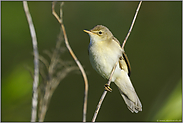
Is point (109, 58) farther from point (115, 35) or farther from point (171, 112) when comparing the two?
point (115, 35)

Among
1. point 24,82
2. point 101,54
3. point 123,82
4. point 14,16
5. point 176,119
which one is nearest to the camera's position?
point 176,119

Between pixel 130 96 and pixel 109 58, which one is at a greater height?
pixel 109 58

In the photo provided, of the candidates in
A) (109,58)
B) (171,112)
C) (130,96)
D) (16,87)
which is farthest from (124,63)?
(16,87)

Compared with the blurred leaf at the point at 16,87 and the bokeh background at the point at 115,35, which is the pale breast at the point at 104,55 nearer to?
the blurred leaf at the point at 16,87

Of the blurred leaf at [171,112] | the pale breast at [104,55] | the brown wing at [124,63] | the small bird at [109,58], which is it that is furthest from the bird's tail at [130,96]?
the blurred leaf at [171,112]

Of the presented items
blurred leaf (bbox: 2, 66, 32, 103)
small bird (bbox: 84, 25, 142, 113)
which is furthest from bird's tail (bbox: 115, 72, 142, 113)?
blurred leaf (bbox: 2, 66, 32, 103)

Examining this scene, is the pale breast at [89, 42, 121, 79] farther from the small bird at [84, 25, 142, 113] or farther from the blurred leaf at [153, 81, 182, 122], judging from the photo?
the blurred leaf at [153, 81, 182, 122]

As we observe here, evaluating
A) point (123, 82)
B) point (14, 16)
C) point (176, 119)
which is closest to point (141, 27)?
point (123, 82)

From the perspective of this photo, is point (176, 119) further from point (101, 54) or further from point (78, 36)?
point (78, 36)
